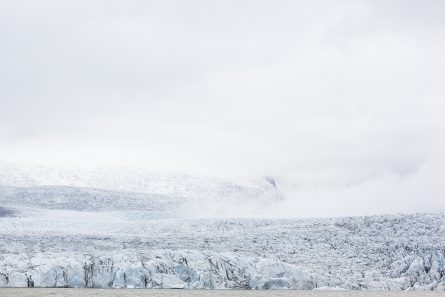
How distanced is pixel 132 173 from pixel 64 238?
38622 millimetres

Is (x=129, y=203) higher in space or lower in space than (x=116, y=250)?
higher

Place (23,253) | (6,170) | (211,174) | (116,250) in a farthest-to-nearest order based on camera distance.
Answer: (211,174) < (6,170) < (116,250) < (23,253)

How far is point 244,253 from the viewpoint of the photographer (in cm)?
3272

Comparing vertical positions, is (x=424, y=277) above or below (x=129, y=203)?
below

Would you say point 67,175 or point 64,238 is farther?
point 67,175

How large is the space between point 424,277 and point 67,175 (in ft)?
150

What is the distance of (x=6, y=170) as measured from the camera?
66375mm

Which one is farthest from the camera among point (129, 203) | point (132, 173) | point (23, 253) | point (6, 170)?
point (132, 173)

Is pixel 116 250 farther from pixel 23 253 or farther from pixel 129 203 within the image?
pixel 129 203

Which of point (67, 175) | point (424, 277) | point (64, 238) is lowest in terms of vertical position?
point (424, 277)

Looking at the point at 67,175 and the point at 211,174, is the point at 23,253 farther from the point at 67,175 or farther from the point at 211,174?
the point at 211,174

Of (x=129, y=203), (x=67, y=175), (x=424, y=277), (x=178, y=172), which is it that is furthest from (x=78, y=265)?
(x=178, y=172)

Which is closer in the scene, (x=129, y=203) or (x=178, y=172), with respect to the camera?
(x=129, y=203)

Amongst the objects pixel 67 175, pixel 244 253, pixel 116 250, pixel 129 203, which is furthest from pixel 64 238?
pixel 67 175
